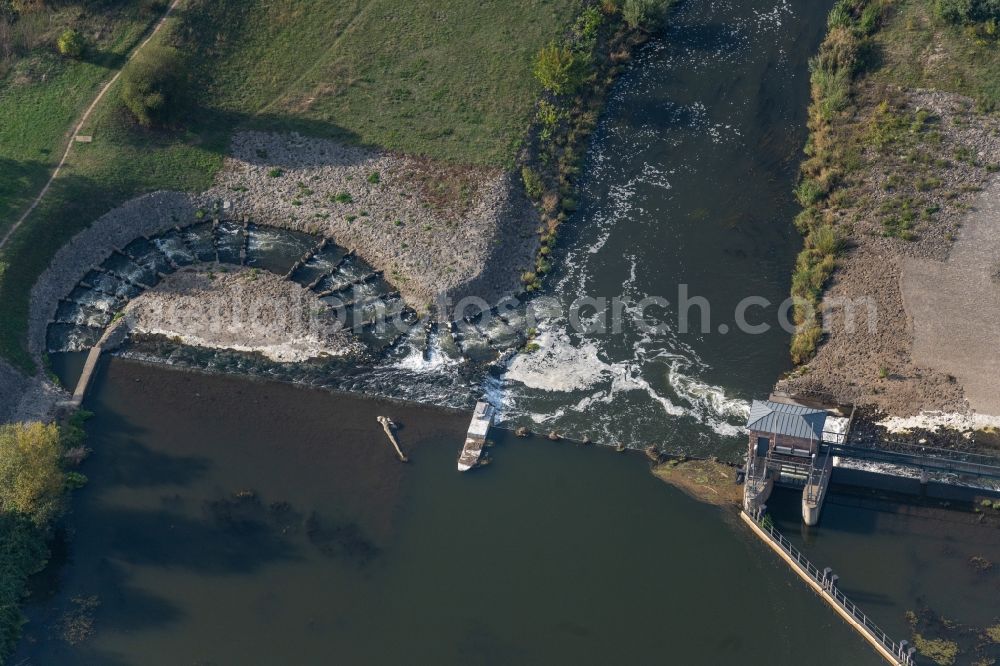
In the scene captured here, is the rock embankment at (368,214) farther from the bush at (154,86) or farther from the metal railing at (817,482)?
the metal railing at (817,482)

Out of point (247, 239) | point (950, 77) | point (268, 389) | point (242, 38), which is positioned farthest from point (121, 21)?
point (950, 77)

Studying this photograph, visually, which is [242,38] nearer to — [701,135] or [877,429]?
[701,135]

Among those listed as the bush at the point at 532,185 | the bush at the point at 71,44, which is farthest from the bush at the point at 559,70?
the bush at the point at 71,44

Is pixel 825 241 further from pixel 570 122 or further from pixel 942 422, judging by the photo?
pixel 570 122

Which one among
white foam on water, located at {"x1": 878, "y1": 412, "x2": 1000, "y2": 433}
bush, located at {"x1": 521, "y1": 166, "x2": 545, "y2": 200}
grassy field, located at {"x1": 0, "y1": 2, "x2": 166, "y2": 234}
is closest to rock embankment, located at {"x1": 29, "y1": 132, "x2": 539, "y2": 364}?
bush, located at {"x1": 521, "y1": 166, "x2": 545, "y2": 200}

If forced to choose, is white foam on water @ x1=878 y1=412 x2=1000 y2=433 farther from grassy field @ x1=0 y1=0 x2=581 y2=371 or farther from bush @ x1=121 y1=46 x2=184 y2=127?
bush @ x1=121 y1=46 x2=184 y2=127

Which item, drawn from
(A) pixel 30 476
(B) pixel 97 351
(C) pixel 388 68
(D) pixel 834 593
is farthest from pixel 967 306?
(A) pixel 30 476
